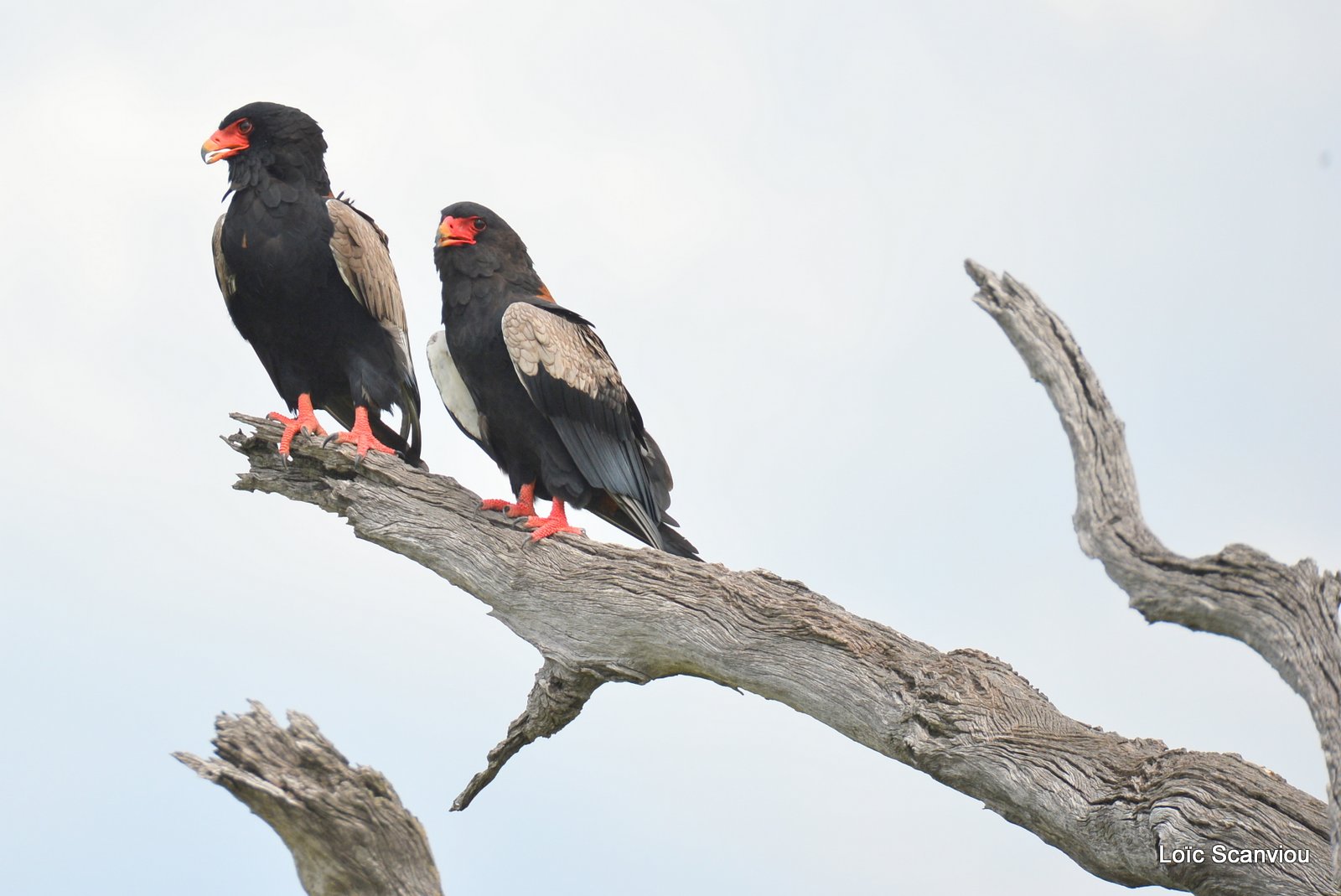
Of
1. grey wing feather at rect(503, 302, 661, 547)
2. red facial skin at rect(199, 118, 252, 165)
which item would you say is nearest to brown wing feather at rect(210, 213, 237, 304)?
red facial skin at rect(199, 118, 252, 165)

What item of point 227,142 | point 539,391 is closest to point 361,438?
point 539,391

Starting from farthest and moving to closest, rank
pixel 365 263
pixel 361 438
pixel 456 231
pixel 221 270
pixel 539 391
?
1. pixel 221 270
2. pixel 365 263
3. pixel 361 438
4. pixel 456 231
5. pixel 539 391

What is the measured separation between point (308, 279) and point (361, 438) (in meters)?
0.81

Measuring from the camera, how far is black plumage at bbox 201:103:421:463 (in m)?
6.97

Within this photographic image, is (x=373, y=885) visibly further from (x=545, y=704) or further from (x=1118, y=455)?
(x=1118, y=455)

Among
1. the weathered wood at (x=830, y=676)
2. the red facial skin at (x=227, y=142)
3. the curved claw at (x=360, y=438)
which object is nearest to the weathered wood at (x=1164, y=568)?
the weathered wood at (x=830, y=676)

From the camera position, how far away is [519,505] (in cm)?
676

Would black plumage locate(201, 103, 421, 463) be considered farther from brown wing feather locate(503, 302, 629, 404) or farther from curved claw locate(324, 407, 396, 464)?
brown wing feather locate(503, 302, 629, 404)

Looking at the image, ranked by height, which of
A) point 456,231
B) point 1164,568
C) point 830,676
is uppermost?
point 456,231

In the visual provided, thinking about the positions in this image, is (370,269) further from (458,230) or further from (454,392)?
(454,392)

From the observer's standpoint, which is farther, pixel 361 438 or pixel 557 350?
pixel 361 438

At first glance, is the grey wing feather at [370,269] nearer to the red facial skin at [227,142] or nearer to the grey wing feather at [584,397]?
the red facial skin at [227,142]

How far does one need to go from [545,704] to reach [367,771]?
2.01 meters

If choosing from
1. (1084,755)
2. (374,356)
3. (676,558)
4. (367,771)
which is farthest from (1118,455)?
(374,356)
